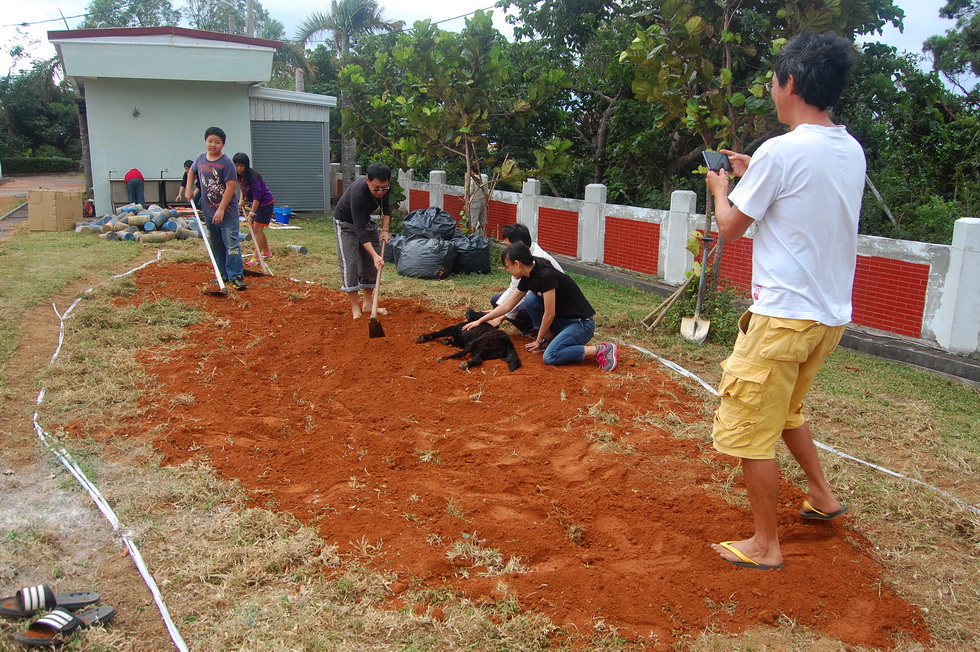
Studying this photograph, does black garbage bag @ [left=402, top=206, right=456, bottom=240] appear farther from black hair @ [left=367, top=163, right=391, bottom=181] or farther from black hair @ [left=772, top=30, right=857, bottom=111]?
black hair @ [left=772, top=30, right=857, bottom=111]

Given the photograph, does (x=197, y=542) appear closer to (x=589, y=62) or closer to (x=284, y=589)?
(x=284, y=589)

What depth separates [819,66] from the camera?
2.80 metres

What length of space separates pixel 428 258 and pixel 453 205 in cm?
533

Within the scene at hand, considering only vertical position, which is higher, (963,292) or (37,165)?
(37,165)

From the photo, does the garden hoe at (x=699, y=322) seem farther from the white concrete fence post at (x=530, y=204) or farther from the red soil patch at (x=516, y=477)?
the white concrete fence post at (x=530, y=204)

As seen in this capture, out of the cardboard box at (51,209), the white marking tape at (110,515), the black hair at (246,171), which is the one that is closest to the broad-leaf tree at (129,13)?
the cardboard box at (51,209)

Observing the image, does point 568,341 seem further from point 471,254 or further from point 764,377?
point 471,254

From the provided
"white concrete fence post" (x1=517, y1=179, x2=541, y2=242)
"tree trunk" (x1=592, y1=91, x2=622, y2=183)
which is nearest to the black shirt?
"white concrete fence post" (x1=517, y1=179, x2=541, y2=242)

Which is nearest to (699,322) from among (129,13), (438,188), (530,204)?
(530,204)

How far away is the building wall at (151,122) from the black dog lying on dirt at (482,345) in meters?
12.6

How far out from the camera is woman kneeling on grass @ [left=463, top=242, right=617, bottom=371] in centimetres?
589

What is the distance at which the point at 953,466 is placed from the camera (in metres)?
4.34

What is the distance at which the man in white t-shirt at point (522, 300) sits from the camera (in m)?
6.43

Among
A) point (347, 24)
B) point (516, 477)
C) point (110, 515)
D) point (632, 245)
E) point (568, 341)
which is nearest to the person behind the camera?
point (110, 515)
